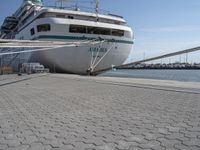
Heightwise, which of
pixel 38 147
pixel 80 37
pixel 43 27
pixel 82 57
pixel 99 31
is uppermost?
pixel 43 27

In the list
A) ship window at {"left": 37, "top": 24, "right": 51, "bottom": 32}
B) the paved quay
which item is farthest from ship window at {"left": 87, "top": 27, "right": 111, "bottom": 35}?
the paved quay

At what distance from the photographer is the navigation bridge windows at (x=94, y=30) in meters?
22.6

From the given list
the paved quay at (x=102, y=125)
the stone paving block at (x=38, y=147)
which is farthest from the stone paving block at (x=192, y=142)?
the stone paving block at (x=38, y=147)

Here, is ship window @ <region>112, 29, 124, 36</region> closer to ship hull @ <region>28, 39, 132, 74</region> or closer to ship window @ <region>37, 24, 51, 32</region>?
ship hull @ <region>28, 39, 132, 74</region>

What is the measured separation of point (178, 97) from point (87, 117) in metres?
3.13

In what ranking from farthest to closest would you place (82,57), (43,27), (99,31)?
(99,31)
(43,27)
(82,57)

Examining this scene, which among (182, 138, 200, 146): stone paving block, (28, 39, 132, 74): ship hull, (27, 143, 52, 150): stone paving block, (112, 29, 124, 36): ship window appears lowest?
(27, 143, 52, 150): stone paving block

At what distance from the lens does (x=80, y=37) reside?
22516 millimetres

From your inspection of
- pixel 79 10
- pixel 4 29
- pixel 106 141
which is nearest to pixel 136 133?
pixel 106 141

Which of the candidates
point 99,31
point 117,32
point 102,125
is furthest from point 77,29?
point 102,125

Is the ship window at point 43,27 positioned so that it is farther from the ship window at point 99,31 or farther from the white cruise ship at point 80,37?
the ship window at point 99,31

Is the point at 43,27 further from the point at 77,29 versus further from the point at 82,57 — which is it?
the point at 82,57

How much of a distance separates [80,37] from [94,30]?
1753 millimetres

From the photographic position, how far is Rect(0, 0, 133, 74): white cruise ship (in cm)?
2195
